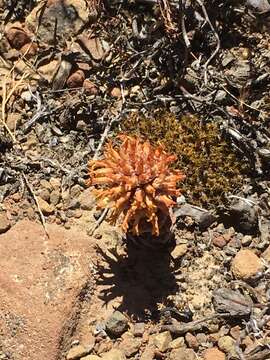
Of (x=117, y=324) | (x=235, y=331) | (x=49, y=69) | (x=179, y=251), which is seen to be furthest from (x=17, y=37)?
(x=235, y=331)

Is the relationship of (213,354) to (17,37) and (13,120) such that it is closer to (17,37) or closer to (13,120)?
(13,120)

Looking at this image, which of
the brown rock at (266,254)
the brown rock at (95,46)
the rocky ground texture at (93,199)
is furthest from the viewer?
the brown rock at (95,46)

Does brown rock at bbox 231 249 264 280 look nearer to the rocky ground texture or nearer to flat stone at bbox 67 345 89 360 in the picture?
the rocky ground texture

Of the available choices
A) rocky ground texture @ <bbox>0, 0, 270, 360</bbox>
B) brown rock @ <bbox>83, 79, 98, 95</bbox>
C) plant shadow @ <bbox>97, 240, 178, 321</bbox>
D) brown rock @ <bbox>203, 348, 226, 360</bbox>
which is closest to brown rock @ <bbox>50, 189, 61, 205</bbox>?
rocky ground texture @ <bbox>0, 0, 270, 360</bbox>

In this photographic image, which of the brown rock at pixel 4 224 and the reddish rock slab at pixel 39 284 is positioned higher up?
the brown rock at pixel 4 224

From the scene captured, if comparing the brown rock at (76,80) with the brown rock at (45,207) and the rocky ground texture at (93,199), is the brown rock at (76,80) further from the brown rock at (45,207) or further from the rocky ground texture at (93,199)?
the brown rock at (45,207)

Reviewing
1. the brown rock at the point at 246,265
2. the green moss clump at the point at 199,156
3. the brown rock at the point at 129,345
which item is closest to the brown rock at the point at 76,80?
the green moss clump at the point at 199,156

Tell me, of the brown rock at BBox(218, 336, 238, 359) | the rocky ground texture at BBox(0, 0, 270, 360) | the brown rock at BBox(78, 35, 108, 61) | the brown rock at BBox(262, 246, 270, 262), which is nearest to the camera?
the brown rock at BBox(218, 336, 238, 359)
